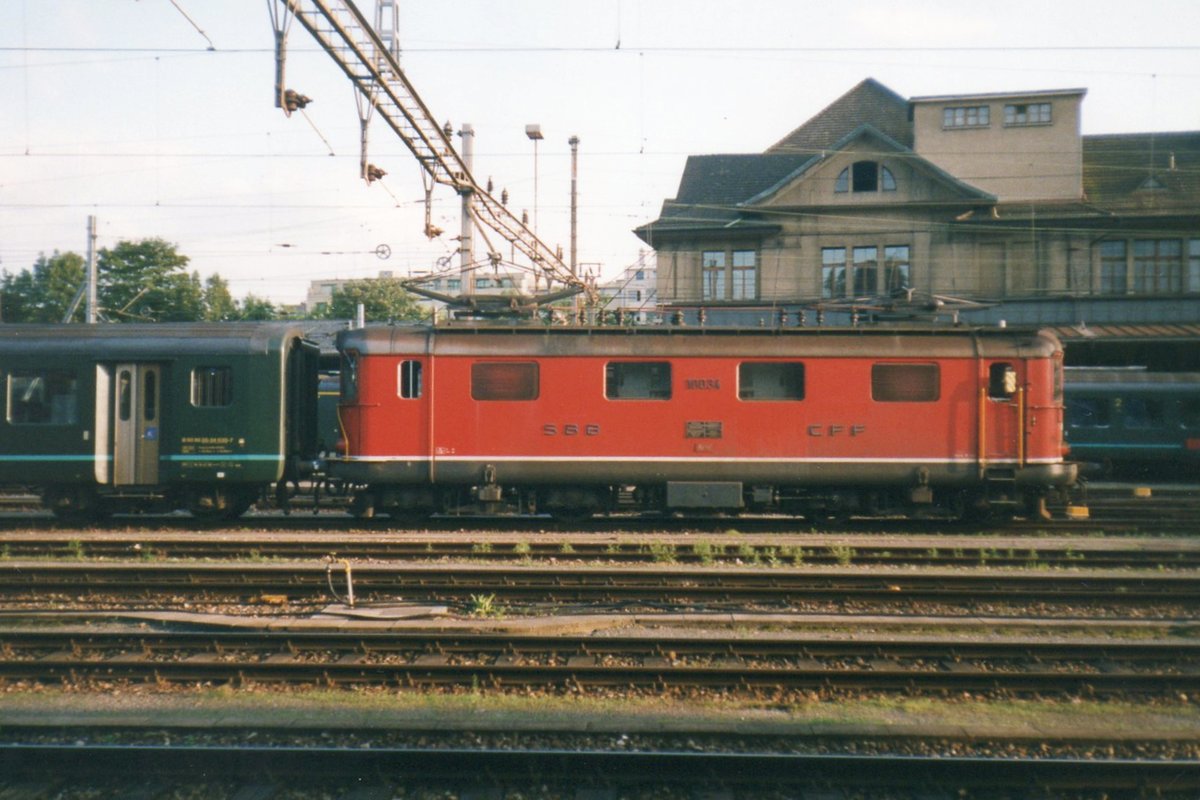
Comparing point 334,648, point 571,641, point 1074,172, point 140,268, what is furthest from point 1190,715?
point 140,268

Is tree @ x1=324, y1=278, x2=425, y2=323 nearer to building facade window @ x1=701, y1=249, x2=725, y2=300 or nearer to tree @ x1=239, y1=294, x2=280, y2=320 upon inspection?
tree @ x1=239, y1=294, x2=280, y2=320

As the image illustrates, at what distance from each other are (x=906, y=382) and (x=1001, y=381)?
1671 millimetres

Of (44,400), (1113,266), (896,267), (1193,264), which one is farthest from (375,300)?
(1193,264)

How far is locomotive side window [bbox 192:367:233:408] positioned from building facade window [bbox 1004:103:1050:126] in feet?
95.8

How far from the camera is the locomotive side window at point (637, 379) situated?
15.0 metres

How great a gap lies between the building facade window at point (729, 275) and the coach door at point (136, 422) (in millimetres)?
21077

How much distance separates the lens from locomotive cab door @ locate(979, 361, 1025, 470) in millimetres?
14836

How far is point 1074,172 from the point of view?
3134 centimetres

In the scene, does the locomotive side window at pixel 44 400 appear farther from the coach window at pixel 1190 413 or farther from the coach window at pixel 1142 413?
the coach window at pixel 1190 413

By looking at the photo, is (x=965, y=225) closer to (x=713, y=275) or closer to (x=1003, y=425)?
(x=713, y=275)

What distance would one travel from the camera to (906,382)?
14961mm

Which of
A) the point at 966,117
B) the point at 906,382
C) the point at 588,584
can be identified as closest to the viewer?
the point at 588,584

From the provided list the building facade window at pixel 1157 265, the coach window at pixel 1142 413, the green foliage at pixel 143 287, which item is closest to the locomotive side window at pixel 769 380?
the coach window at pixel 1142 413

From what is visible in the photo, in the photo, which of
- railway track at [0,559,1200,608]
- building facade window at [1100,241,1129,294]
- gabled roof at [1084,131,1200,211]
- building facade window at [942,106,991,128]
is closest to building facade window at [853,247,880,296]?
building facade window at [942,106,991,128]
